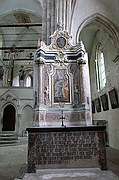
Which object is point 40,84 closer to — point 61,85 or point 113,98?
point 61,85

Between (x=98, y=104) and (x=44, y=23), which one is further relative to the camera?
(x=98, y=104)

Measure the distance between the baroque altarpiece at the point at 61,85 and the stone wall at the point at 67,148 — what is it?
1.28 meters

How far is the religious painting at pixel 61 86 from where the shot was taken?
614cm

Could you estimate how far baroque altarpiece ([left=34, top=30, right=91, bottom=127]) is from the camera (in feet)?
19.5

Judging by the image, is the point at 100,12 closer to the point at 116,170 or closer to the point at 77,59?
the point at 77,59

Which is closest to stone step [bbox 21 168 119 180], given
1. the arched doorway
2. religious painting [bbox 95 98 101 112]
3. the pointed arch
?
the pointed arch

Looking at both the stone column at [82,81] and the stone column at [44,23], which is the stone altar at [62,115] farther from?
the stone column at [44,23]

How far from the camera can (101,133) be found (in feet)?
14.9

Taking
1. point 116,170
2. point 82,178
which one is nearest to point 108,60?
point 116,170

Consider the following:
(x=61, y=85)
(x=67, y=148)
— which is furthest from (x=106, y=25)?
(x=67, y=148)

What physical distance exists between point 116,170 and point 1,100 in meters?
11.6

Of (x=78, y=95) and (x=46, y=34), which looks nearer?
(x=78, y=95)

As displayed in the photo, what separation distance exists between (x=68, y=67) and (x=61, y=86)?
0.89 metres

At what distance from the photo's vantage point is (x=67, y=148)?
449cm
